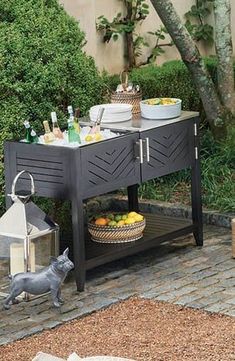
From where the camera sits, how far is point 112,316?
7328 millimetres

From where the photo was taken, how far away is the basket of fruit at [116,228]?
8.36 meters

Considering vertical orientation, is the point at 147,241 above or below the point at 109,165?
below

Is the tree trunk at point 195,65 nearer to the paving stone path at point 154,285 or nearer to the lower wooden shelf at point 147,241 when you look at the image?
the lower wooden shelf at point 147,241

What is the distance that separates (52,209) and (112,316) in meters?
1.76

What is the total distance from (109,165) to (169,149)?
2.14ft

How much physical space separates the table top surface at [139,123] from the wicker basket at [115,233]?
2.31ft

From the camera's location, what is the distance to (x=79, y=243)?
7.73 m

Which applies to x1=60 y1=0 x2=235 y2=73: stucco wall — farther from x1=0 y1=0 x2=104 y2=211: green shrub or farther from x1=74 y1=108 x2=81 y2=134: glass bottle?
x1=74 y1=108 x2=81 y2=134: glass bottle

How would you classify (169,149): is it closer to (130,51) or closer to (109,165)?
(109,165)

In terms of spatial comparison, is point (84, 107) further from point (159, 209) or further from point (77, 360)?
point (77, 360)

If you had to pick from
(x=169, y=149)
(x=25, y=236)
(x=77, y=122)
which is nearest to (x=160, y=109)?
(x=169, y=149)

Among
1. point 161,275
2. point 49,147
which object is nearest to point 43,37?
point 49,147

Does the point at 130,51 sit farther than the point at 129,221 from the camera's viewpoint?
Yes

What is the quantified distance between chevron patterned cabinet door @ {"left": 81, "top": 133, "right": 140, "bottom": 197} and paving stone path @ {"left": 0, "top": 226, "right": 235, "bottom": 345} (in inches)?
25.8
